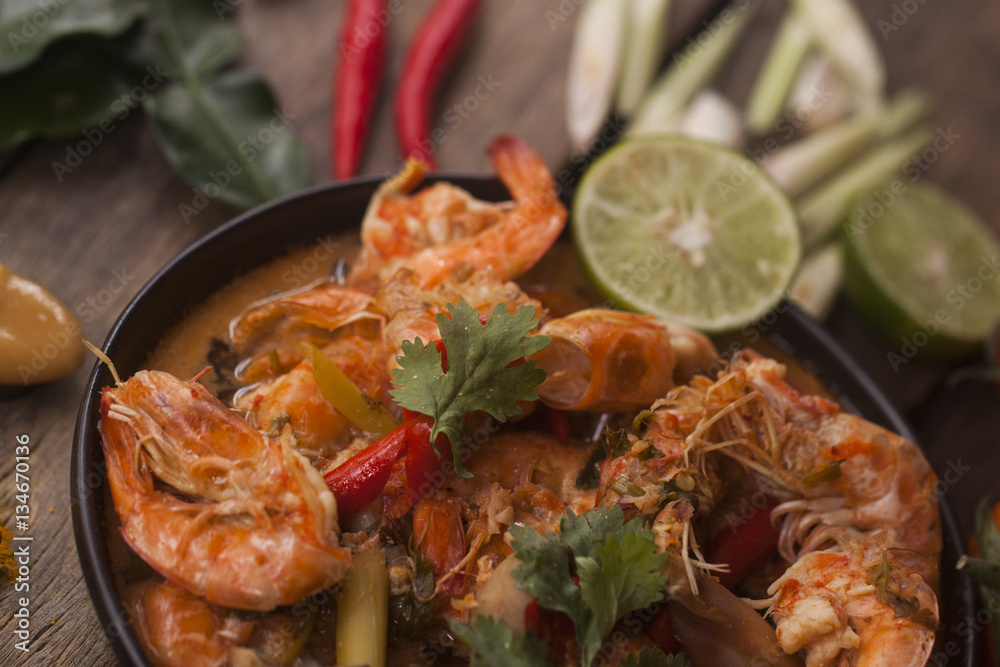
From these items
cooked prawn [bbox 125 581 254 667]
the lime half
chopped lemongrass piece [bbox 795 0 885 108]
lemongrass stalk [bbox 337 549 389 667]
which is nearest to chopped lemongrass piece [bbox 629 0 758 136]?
chopped lemongrass piece [bbox 795 0 885 108]

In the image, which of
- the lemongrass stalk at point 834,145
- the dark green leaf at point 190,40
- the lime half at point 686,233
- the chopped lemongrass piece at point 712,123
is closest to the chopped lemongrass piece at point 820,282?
the lemongrass stalk at point 834,145

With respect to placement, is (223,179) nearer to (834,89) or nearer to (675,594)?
(675,594)

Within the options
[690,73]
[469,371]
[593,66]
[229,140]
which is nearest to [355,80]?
[229,140]

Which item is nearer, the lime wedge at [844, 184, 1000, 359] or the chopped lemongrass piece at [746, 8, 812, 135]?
the lime wedge at [844, 184, 1000, 359]

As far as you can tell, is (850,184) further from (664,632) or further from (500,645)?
(500,645)

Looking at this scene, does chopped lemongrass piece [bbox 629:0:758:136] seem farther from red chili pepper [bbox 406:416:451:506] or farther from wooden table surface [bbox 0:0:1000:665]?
red chili pepper [bbox 406:416:451:506]
